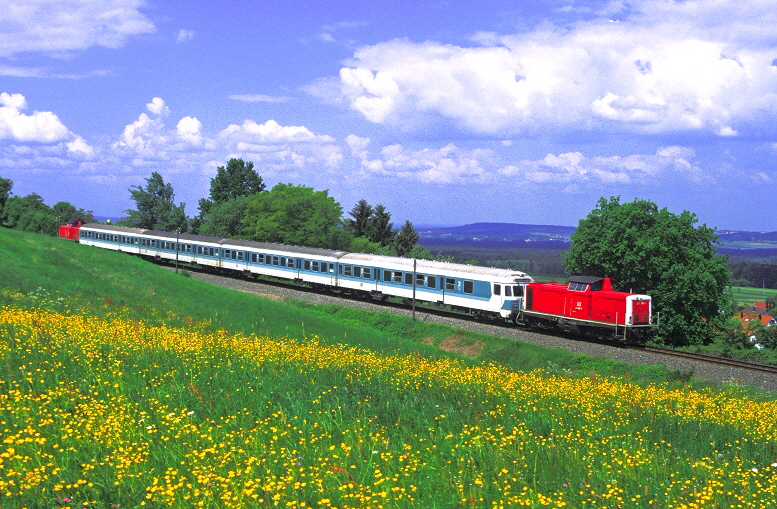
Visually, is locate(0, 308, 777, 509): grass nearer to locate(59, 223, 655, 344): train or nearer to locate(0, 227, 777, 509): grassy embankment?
locate(0, 227, 777, 509): grassy embankment

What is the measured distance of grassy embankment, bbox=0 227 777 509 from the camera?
662cm

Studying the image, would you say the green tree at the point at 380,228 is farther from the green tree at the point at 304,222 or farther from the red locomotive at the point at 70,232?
the red locomotive at the point at 70,232

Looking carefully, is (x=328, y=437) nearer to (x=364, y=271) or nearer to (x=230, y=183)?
(x=364, y=271)

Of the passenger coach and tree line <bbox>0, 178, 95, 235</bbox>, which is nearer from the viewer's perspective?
the passenger coach

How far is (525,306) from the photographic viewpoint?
37250 millimetres

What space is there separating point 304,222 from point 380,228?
47.9 metres

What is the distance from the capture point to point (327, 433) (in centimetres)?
832

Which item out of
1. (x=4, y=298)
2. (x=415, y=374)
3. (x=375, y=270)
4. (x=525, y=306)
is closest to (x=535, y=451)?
(x=415, y=374)

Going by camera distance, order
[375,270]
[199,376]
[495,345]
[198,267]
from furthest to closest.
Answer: [198,267]
[375,270]
[495,345]
[199,376]

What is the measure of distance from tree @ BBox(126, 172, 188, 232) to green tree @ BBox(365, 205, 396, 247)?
114 feet

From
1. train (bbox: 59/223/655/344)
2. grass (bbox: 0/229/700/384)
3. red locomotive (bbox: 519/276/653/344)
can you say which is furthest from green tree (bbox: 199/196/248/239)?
red locomotive (bbox: 519/276/653/344)

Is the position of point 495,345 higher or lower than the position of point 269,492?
lower

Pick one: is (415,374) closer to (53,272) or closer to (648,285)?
(53,272)

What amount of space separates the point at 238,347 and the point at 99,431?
6766 millimetres
